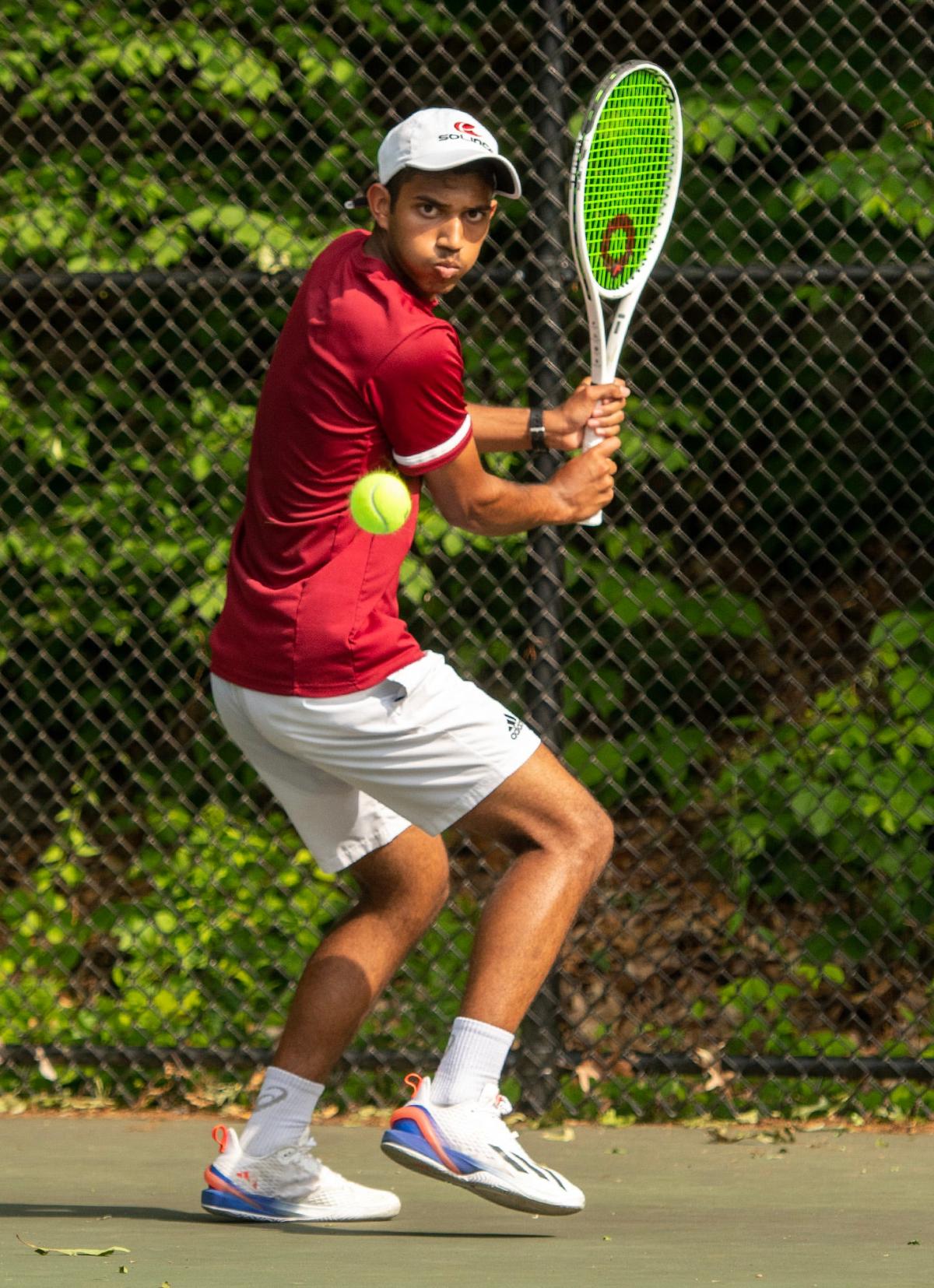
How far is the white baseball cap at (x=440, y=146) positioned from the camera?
3.04 meters

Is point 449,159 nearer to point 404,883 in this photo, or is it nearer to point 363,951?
point 404,883

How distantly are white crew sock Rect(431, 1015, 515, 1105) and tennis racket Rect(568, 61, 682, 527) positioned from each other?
1136 millimetres

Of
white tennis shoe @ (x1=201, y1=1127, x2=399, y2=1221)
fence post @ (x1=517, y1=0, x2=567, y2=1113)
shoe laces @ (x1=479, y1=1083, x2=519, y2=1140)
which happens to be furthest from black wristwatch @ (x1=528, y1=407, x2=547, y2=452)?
white tennis shoe @ (x1=201, y1=1127, x2=399, y2=1221)

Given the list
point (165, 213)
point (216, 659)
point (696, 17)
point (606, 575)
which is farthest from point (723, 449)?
point (216, 659)

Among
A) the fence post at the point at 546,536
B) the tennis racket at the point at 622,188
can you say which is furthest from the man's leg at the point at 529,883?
the fence post at the point at 546,536

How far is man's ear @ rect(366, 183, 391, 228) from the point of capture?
311 cm

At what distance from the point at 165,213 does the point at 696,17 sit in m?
1.48

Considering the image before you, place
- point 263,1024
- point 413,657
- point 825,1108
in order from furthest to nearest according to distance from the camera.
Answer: point 263,1024
point 825,1108
point 413,657

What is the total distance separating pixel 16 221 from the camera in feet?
16.4

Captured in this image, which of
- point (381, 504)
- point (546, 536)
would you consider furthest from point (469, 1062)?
point (546, 536)

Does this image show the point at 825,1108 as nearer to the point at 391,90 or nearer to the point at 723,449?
the point at 723,449

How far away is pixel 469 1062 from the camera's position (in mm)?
2982

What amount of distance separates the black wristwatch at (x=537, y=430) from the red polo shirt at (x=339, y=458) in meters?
0.23

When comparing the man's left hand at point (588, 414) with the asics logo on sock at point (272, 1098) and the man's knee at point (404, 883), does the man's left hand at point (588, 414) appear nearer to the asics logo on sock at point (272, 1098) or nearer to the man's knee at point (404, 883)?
the man's knee at point (404, 883)
